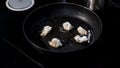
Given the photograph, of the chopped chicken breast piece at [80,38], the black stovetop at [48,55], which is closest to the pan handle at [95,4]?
the black stovetop at [48,55]

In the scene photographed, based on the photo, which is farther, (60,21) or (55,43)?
(60,21)

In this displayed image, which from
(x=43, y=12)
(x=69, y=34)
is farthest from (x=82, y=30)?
(x=43, y=12)

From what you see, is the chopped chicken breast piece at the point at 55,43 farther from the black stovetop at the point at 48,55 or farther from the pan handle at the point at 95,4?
the pan handle at the point at 95,4

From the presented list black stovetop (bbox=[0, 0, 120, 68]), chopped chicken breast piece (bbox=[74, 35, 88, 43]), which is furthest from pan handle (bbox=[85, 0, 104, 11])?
chopped chicken breast piece (bbox=[74, 35, 88, 43])

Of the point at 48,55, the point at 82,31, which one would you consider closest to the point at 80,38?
the point at 82,31

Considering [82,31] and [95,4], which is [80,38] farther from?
[95,4]

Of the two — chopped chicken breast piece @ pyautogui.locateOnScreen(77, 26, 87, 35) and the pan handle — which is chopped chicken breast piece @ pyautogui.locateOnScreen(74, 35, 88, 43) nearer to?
chopped chicken breast piece @ pyautogui.locateOnScreen(77, 26, 87, 35)

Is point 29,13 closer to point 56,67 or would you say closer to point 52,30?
point 52,30
